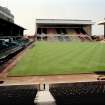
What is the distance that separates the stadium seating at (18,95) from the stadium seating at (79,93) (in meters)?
0.61

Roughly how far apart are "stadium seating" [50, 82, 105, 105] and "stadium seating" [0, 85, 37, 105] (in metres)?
0.61

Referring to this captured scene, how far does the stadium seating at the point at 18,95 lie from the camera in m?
6.88

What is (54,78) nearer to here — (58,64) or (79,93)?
(79,93)

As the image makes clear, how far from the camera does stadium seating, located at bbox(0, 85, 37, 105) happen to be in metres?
6.88

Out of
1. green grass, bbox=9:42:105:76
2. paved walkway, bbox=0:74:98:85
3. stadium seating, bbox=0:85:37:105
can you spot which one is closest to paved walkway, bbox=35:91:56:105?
stadium seating, bbox=0:85:37:105

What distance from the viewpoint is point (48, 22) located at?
79.9 m

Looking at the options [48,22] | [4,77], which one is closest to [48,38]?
[48,22]

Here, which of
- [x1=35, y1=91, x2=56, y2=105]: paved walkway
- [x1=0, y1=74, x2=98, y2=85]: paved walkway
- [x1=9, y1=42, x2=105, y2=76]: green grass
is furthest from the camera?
[x1=9, y1=42, x2=105, y2=76]: green grass

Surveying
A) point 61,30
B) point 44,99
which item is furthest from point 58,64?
point 61,30

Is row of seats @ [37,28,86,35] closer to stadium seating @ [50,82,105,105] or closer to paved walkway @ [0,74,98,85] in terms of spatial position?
paved walkway @ [0,74,98,85]

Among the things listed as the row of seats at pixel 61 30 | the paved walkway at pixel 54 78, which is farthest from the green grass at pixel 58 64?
the row of seats at pixel 61 30

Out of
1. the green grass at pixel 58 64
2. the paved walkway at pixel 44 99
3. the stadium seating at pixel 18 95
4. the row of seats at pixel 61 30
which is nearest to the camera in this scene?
the paved walkway at pixel 44 99

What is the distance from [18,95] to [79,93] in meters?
1.63

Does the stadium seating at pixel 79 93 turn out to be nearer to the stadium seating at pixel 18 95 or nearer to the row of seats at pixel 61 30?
the stadium seating at pixel 18 95
